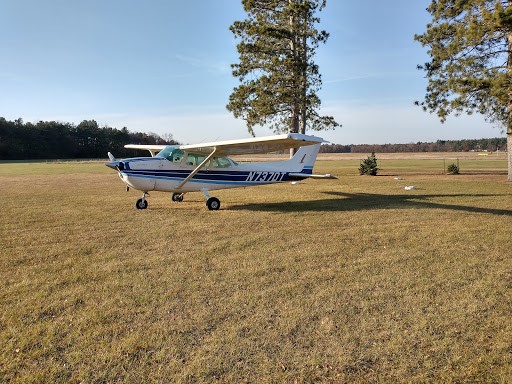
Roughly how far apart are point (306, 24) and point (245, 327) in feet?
80.7

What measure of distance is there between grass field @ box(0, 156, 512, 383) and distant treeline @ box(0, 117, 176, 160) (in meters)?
85.3

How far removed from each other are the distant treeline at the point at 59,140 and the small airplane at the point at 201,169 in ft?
262

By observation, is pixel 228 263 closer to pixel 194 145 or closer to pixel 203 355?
pixel 203 355

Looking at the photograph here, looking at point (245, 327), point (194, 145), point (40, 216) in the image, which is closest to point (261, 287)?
point (245, 327)

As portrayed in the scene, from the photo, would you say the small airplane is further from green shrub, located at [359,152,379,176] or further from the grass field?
green shrub, located at [359,152,379,176]

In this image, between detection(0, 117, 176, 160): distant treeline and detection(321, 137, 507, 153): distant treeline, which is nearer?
detection(0, 117, 176, 160): distant treeline

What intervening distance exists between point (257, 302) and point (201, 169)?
803cm

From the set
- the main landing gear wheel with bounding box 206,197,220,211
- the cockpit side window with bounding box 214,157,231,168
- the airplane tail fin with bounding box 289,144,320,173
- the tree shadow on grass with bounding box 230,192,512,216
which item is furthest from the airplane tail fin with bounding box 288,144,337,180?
the main landing gear wheel with bounding box 206,197,220,211

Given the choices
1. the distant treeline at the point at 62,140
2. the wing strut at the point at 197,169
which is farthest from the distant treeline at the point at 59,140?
the wing strut at the point at 197,169

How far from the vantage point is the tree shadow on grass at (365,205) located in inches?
438

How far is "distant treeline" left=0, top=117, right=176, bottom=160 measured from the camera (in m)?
90.1

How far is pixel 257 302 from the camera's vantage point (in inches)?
167

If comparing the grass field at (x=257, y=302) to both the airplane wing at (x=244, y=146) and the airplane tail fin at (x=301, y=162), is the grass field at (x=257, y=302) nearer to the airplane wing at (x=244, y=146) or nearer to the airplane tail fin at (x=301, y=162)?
the airplane wing at (x=244, y=146)

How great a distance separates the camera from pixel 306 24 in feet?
79.9
